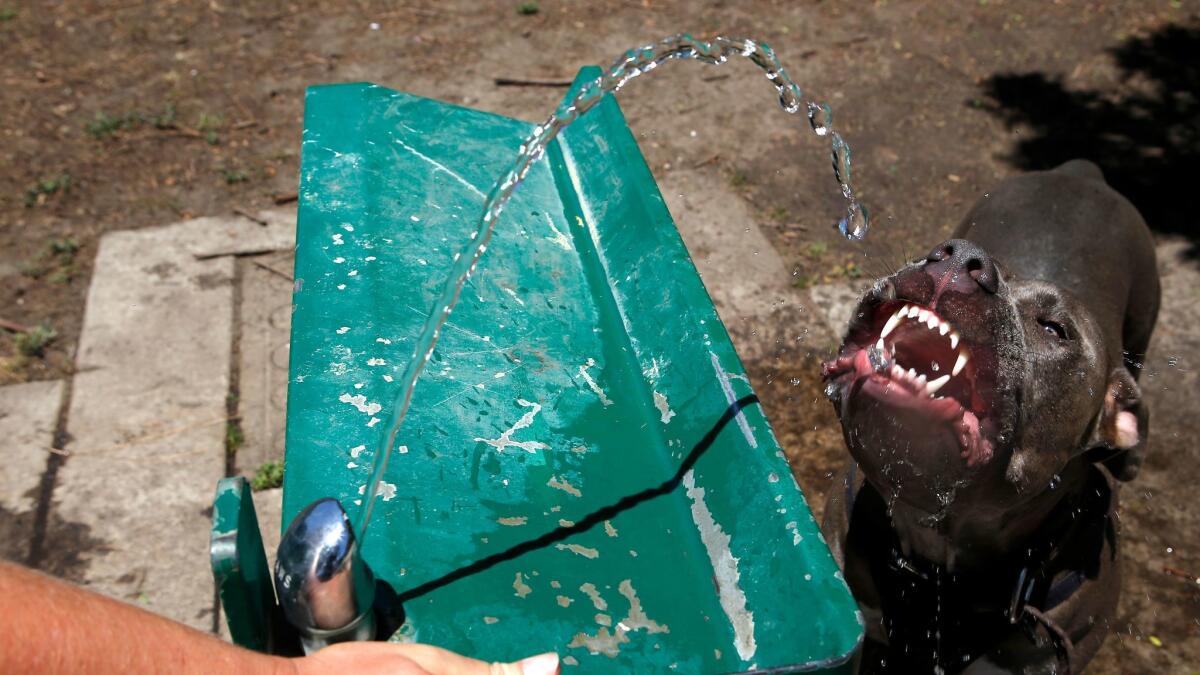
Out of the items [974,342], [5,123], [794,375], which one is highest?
[974,342]

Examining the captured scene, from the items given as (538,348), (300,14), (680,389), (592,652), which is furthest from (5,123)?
(592,652)

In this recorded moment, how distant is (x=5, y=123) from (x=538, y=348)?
13.0 ft

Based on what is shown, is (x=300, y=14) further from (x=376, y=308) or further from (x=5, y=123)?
(x=376, y=308)

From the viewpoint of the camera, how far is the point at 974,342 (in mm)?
2355

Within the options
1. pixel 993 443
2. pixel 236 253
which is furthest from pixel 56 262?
pixel 993 443

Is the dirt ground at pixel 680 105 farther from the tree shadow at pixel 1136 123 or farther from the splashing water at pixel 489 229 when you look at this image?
the splashing water at pixel 489 229

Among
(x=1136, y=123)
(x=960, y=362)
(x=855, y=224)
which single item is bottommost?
(x=855, y=224)

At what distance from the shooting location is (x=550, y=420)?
2.51 meters

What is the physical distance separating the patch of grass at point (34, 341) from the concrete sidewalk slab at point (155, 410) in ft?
0.43

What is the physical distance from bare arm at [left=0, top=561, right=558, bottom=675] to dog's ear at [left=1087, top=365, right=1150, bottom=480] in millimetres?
1895

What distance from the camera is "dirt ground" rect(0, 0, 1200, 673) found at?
4.76 meters

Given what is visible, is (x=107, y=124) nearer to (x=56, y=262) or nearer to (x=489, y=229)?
(x=56, y=262)

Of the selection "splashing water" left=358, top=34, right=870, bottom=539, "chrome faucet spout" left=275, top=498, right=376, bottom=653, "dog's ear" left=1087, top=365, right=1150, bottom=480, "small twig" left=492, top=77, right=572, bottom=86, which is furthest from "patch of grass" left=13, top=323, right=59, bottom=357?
"dog's ear" left=1087, top=365, right=1150, bottom=480

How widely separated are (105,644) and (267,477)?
233cm
